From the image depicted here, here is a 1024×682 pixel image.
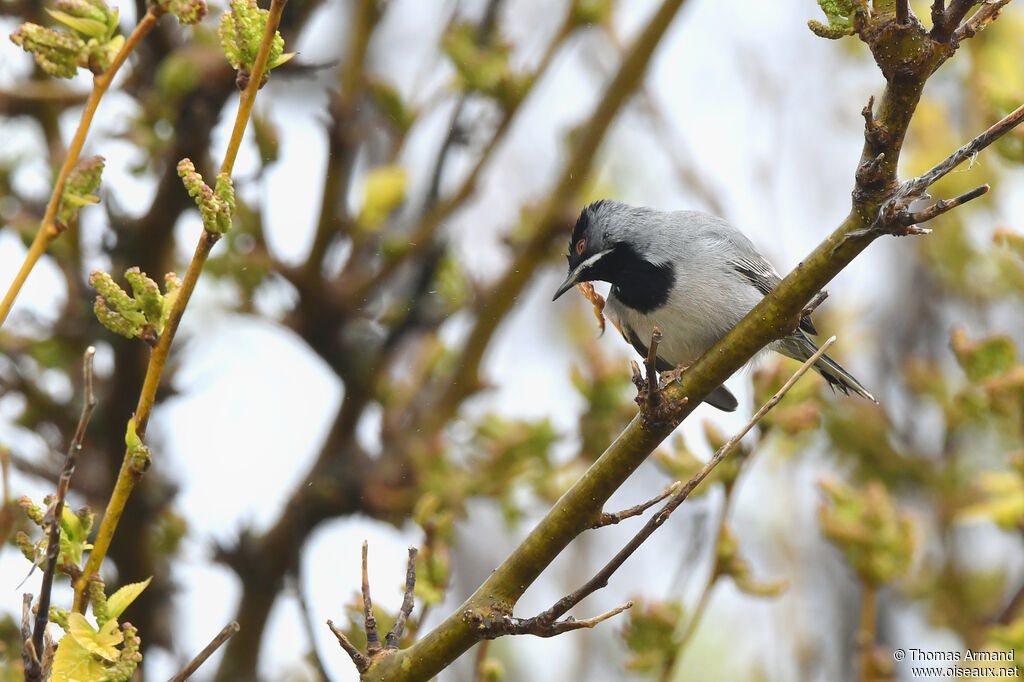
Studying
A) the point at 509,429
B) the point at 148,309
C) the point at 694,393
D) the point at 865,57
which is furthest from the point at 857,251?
the point at 865,57

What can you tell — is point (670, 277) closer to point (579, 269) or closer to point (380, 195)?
point (579, 269)

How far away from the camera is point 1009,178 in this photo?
21.5 feet

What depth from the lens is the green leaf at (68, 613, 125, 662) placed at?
1726 mm

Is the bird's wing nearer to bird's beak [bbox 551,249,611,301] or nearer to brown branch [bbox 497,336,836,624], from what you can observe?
bird's beak [bbox 551,249,611,301]

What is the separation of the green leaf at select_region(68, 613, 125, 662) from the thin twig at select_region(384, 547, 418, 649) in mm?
561

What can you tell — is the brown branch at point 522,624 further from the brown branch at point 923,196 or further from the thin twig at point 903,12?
the thin twig at point 903,12

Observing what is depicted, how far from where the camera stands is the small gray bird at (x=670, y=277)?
395 centimetres

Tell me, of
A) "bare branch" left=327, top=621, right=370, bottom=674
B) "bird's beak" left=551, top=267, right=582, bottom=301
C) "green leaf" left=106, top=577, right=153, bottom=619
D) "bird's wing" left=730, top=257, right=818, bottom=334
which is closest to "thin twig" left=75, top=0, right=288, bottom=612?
"green leaf" left=106, top=577, right=153, bottom=619

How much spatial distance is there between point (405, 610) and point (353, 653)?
5.9 inches

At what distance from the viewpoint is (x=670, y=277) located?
404 centimetres

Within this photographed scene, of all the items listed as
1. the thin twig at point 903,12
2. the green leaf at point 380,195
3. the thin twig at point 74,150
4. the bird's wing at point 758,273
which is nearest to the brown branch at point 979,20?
the thin twig at point 903,12

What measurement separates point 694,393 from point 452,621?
76 cm

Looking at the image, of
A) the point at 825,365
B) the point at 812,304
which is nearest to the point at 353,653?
the point at 812,304

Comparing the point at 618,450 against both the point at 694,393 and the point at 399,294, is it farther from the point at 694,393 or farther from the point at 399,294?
the point at 399,294
